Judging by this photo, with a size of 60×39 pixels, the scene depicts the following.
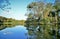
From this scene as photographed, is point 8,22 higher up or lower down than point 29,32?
higher up

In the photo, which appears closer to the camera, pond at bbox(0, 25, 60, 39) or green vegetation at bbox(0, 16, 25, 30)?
pond at bbox(0, 25, 60, 39)

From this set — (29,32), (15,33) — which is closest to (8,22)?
(15,33)

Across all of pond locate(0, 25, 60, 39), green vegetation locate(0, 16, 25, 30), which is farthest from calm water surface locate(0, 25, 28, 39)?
green vegetation locate(0, 16, 25, 30)

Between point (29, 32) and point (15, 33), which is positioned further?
point (29, 32)

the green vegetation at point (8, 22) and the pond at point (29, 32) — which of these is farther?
the green vegetation at point (8, 22)

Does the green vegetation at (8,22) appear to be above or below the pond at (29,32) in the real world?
above

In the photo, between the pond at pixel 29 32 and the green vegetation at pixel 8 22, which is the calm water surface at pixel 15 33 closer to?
the pond at pixel 29 32

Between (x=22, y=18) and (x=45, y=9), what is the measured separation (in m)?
0.79

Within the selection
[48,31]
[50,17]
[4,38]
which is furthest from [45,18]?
[4,38]

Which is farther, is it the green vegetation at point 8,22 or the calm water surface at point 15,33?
the green vegetation at point 8,22

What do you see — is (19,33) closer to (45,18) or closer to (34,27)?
(34,27)

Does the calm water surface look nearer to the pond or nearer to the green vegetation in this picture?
the pond

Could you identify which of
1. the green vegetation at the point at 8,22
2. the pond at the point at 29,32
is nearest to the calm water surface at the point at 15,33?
the pond at the point at 29,32

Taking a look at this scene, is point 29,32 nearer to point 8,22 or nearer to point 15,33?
point 15,33
